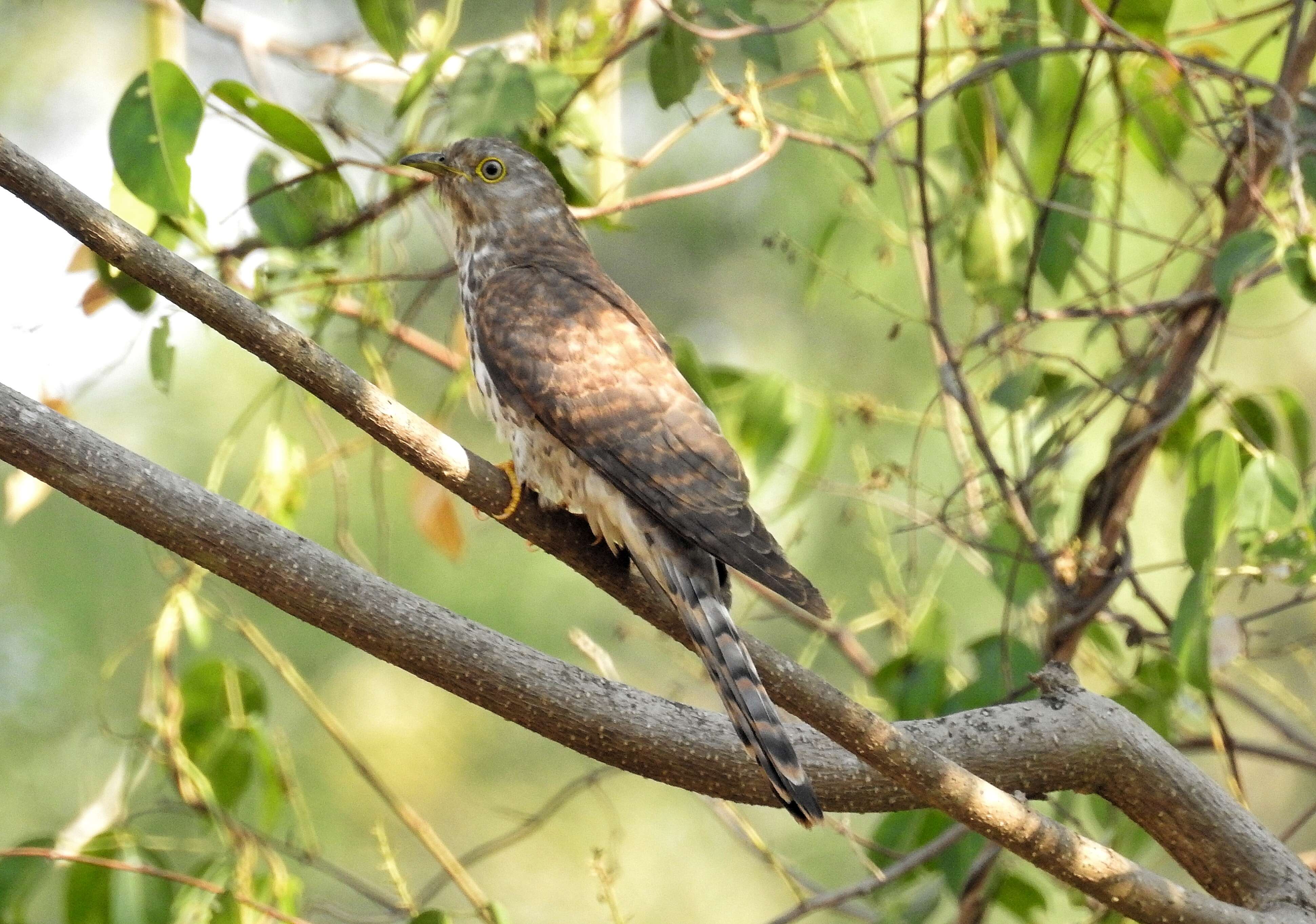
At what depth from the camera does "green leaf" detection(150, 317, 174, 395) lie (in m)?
2.90

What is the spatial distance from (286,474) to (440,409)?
49cm

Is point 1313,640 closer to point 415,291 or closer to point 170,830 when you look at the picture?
point 415,291

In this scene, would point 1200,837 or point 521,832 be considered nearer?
point 1200,837

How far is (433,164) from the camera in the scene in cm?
342

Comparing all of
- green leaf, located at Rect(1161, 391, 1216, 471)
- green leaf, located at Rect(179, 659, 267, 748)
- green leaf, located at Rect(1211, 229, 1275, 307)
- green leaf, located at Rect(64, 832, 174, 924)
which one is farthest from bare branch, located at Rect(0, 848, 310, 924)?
green leaf, located at Rect(1161, 391, 1216, 471)

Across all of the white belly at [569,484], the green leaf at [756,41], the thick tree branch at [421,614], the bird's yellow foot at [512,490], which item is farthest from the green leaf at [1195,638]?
the green leaf at [756,41]

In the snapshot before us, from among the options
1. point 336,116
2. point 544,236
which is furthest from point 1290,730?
point 336,116

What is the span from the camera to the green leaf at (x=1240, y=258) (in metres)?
2.67

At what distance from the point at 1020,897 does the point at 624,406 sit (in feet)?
5.64

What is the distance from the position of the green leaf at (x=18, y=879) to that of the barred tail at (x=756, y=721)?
165cm

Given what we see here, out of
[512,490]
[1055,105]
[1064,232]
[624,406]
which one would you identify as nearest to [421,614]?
[512,490]

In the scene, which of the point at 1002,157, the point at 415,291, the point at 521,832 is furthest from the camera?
the point at 415,291

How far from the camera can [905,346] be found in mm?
6641

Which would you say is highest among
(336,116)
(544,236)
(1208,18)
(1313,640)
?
(1208,18)
